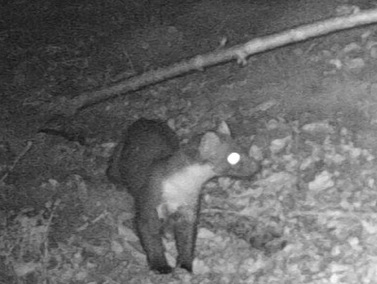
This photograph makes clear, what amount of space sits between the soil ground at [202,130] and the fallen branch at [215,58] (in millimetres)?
68

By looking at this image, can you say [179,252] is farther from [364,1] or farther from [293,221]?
[364,1]

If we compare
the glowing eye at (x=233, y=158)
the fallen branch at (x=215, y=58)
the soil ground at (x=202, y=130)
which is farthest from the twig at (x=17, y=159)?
the glowing eye at (x=233, y=158)

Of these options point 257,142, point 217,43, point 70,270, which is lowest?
point 70,270

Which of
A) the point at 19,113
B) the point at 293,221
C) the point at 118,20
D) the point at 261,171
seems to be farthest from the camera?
the point at 118,20

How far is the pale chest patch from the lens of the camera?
8.61 ft

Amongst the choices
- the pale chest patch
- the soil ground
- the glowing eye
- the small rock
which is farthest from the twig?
the small rock

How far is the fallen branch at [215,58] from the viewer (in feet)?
9.34

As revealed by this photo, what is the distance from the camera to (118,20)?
3525 mm

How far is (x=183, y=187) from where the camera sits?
2.65m

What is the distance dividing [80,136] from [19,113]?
0.46 m

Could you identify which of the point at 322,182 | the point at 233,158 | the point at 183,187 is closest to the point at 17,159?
the point at 183,187

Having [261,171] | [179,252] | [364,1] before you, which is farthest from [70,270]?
[364,1]

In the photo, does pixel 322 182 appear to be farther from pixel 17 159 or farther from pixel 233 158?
pixel 17 159

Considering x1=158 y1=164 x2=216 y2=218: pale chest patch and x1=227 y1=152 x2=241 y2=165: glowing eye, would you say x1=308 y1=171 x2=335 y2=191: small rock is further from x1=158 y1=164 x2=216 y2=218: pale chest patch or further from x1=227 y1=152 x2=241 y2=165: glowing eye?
x1=158 y1=164 x2=216 y2=218: pale chest patch
